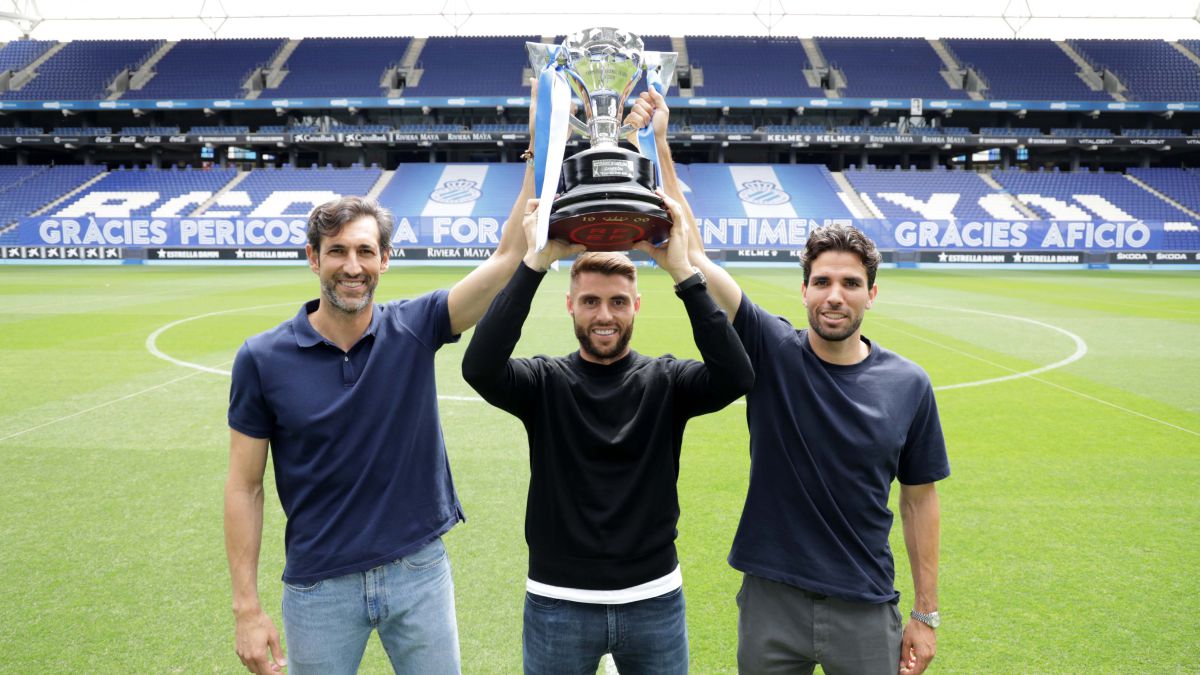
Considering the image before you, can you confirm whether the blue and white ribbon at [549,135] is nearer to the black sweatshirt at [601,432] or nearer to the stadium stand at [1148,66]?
the black sweatshirt at [601,432]

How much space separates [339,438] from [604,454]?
95 cm

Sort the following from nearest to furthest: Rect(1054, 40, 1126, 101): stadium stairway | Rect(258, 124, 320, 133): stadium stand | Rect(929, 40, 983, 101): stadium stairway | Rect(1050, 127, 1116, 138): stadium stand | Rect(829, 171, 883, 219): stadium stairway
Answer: Rect(829, 171, 883, 219): stadium stairway → Rect(1050, 127, 1116, 138): stadium stand → Rect(258, 124, 320, 133): stadium stand → Rect(929, 40, 983, 101): stadium stairway → Rect(1054, 40, 1126, 101): stadium stairway

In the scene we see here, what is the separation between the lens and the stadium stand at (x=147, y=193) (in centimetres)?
4053

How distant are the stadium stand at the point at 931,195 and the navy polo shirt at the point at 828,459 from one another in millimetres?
38775

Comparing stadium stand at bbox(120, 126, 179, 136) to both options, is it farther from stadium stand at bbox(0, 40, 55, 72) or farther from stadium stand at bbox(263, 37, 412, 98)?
stadium stand at bbox(0, 40, 55, 72)

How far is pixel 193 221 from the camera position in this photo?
117 feet

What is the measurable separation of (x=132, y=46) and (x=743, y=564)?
6432 centimetres

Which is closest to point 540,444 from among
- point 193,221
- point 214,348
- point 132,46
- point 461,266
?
A: point 214,348

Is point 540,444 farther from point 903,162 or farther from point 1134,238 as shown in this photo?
point 903,162

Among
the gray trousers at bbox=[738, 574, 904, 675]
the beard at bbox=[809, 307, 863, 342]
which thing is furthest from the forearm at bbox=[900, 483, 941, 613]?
the beard at bbox=[809, 307, 863, 342]

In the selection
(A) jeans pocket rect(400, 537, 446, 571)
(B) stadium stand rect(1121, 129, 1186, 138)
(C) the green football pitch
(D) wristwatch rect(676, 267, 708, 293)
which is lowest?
(C) the green football pitch

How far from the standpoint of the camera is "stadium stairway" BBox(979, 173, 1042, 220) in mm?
40000

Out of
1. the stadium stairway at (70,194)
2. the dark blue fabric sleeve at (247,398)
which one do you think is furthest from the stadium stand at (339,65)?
the dark blue fabric sleeve at (247,398)

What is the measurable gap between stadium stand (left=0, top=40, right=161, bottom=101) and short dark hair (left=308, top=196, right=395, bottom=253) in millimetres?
56665
